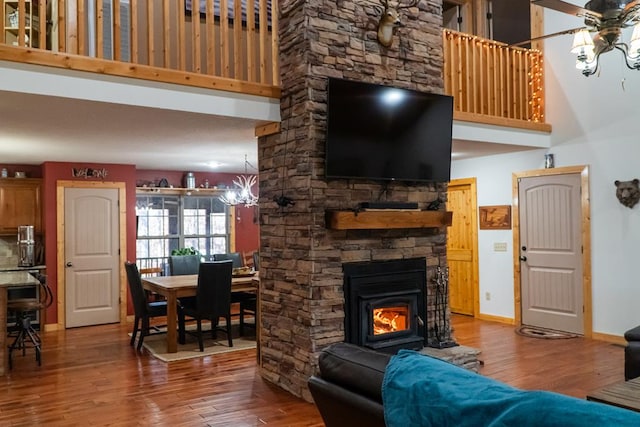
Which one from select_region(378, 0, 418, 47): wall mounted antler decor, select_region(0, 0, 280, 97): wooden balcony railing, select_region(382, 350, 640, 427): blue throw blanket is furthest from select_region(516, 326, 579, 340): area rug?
select_region(382, 350, 640, 427): blue throw blanket

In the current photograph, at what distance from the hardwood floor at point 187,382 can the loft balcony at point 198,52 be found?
248 cm

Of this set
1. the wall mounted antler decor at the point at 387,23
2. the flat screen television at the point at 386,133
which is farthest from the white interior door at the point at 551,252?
the wall mounted antler decor at the point at 387,23

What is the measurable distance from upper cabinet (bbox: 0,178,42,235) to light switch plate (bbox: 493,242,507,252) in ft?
21.1

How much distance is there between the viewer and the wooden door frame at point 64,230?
732cm

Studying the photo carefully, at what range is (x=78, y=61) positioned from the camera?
3641 mm

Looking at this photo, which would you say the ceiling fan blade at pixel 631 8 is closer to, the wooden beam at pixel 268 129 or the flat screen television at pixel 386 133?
the flat screen television at pixel 386 133

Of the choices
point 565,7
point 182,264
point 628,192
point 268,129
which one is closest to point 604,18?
point 565,7

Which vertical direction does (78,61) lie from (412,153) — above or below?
above

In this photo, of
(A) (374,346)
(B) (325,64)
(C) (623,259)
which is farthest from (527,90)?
(A) (374,346)

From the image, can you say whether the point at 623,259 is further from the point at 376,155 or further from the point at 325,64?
the point at 325,64

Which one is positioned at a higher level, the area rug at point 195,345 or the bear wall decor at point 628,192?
the bear wall decor at point 628,192

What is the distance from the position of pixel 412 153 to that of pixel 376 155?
0.42 metres

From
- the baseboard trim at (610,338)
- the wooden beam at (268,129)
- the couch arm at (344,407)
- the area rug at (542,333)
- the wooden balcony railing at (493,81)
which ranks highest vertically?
the wooden balcony railing at (493,81)

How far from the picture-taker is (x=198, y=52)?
4.25 meters
